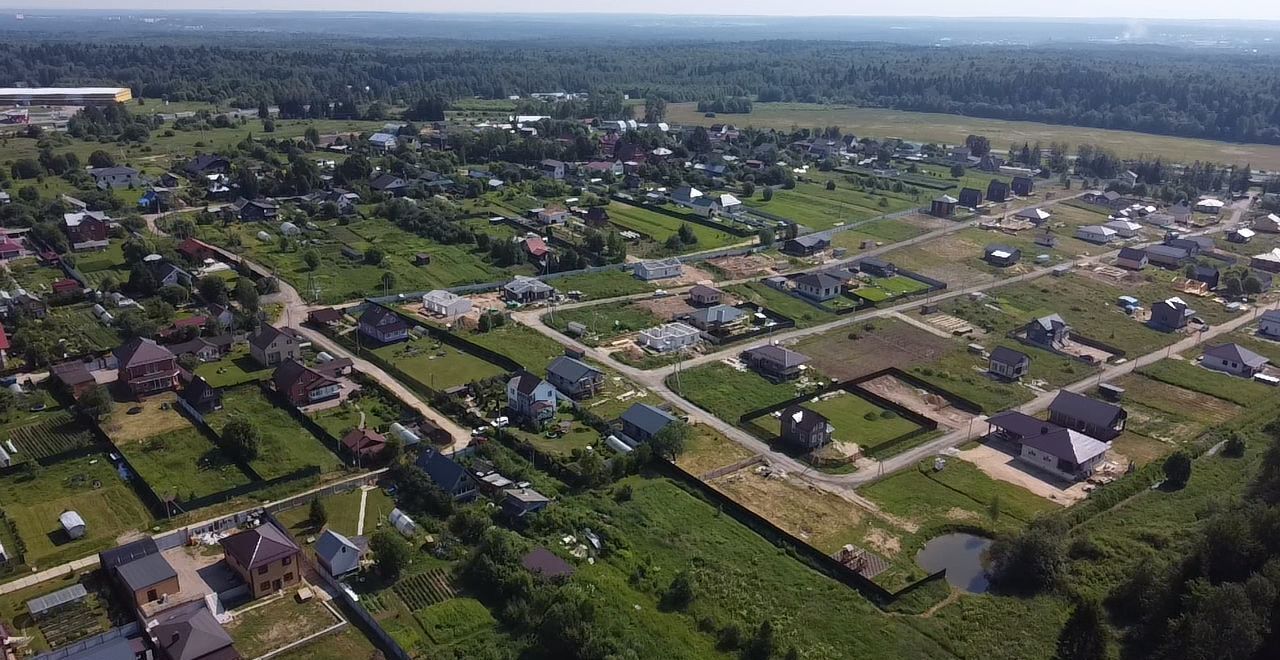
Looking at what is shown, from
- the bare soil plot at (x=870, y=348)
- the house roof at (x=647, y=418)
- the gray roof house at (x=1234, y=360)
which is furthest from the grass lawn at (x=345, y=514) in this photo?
the gray roof house at (x=1234, y=360)

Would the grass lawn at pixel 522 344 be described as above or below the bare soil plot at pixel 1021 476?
above

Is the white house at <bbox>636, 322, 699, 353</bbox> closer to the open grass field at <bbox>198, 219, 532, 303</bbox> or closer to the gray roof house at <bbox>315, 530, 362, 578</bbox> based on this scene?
the open grass field at <bbox>198, 219, 532, 303</bbox>

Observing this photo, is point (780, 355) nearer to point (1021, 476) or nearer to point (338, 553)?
point (1021, 476)

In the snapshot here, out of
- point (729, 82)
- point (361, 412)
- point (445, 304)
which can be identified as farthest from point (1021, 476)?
point (729, 82)

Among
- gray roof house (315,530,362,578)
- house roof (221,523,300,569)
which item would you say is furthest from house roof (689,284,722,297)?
house roof (221,523,300,569)

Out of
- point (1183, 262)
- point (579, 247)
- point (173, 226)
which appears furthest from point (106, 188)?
point (1183, 262)

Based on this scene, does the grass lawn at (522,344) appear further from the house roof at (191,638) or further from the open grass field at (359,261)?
the house roof at (191,638)
